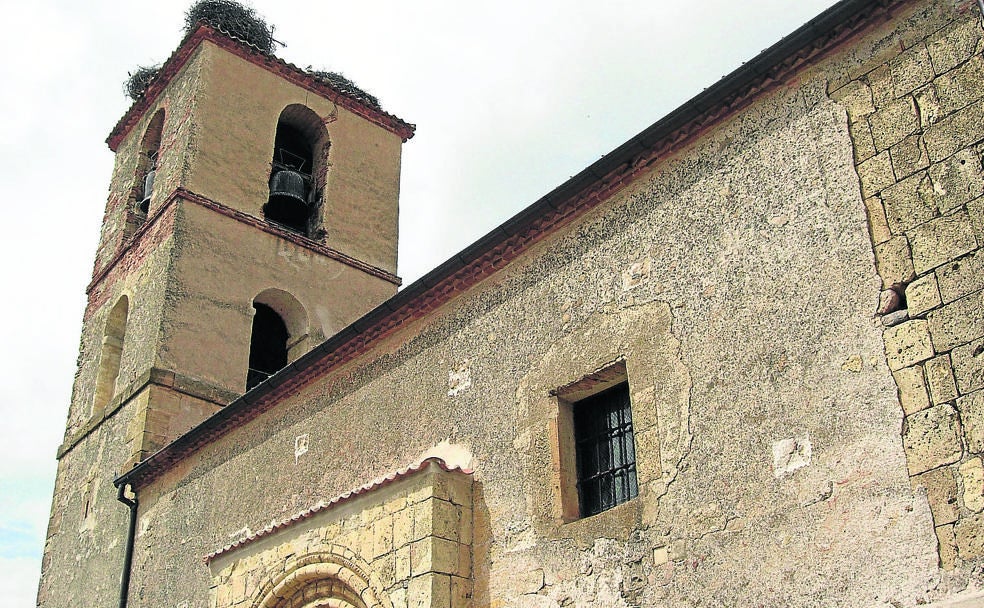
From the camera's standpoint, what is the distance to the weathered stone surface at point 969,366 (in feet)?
14.6

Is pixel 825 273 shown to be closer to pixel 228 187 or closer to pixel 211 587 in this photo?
pixel 211 587

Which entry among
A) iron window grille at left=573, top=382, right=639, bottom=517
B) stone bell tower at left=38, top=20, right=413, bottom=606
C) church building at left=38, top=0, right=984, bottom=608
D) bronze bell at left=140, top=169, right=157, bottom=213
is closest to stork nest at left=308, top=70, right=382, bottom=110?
stone bell tower at left=38, top=20, right=413, bottom=606

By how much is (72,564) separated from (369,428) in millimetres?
5769

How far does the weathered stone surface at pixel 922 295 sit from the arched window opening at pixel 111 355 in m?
10.4

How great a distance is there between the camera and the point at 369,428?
789 cm

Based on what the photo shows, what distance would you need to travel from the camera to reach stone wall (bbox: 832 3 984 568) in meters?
4.39

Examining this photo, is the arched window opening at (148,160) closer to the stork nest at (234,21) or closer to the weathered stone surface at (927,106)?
the stork nest at (234,21)

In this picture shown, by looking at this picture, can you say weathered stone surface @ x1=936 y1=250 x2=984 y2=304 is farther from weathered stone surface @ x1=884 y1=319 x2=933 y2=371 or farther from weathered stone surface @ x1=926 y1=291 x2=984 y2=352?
weathered stone surface @ x1=884 y1=319 x2=933 y2=371

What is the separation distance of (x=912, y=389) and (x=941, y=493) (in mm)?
503

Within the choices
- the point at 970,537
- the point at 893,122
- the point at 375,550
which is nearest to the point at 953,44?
the point at 893,122

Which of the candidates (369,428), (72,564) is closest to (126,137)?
(72,564)

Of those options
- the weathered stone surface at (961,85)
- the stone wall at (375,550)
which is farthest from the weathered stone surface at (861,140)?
the stone wall at (375,550)

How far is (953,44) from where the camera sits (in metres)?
5.12

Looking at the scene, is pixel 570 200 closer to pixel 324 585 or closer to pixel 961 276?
pixel 961 276
